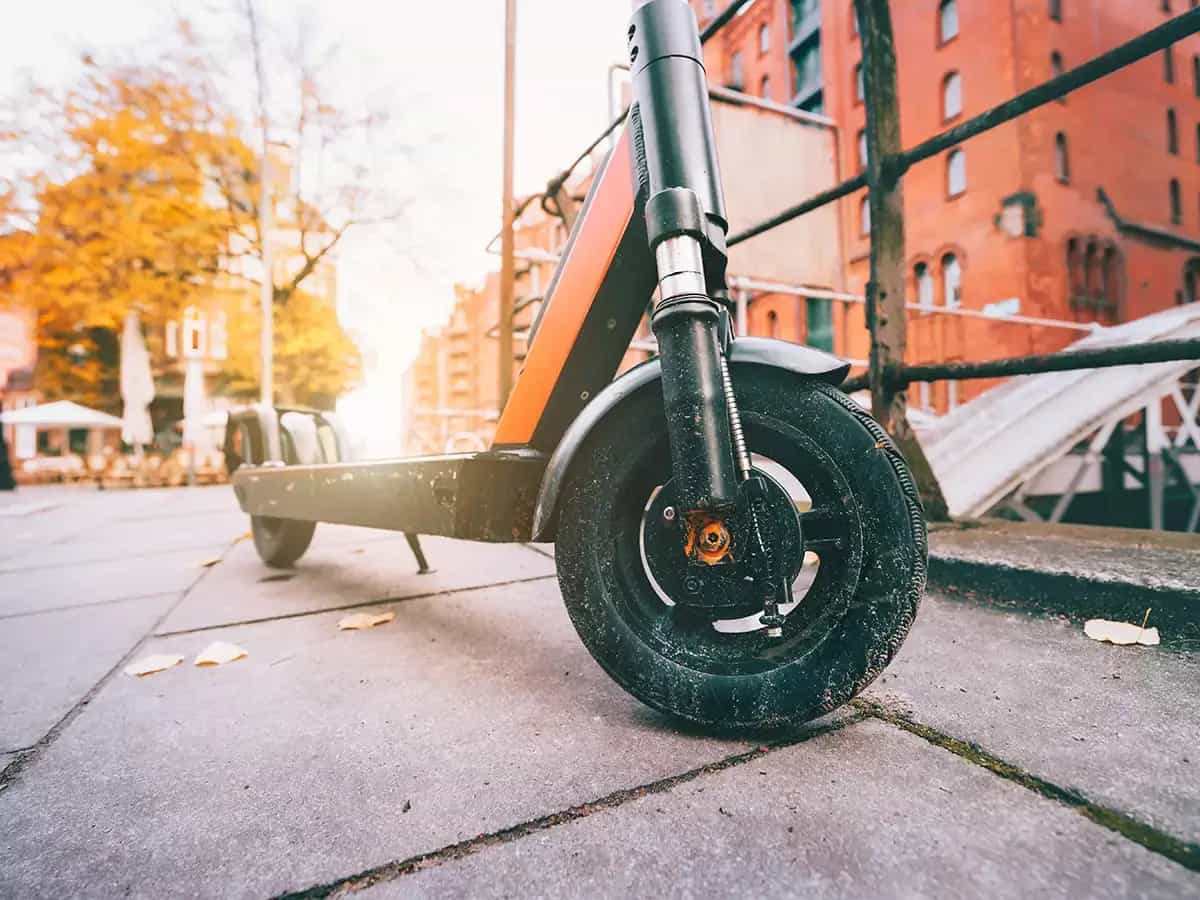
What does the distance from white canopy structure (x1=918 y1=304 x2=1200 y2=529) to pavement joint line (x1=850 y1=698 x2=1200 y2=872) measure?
2391 millimetres

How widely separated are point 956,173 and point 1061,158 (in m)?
1.99

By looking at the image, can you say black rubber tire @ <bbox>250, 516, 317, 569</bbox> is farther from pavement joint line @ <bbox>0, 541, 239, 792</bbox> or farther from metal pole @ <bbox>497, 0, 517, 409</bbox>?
metal pole @ <bbox>497, 0, 517, 409</bbox>

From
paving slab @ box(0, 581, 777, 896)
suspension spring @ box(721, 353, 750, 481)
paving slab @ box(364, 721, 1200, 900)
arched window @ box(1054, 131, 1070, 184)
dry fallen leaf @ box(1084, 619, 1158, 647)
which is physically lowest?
paving slab @ box(0, 581, 777, 896)

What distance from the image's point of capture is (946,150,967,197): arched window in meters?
14.2

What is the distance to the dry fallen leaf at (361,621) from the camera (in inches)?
67.6

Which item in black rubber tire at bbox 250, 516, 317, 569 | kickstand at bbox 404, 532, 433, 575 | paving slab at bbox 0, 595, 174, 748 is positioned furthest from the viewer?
black rubber tire at bbox 250, 516, 317, 569

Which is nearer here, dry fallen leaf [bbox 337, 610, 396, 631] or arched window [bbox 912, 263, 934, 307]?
dry fallen leaf [bbox 337, 610, 396, 631]

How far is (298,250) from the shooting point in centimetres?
1505

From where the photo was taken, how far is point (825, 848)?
667 mm

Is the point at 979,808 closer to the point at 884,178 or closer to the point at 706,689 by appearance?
the point at 706,689

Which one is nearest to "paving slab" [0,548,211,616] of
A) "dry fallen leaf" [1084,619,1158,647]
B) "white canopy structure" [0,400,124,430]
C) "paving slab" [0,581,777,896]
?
"paving slab" [0,581,777,896]

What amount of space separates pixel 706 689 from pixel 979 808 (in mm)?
352

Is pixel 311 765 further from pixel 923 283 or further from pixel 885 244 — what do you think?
pixel 923 283

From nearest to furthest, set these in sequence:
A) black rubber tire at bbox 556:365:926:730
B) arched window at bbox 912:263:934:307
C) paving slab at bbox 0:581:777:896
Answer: paving slab at bbox 0:581:777:896 < black rubber tire at bbox 556:365:926:730 < arched window at bbox 912:263:934:307
